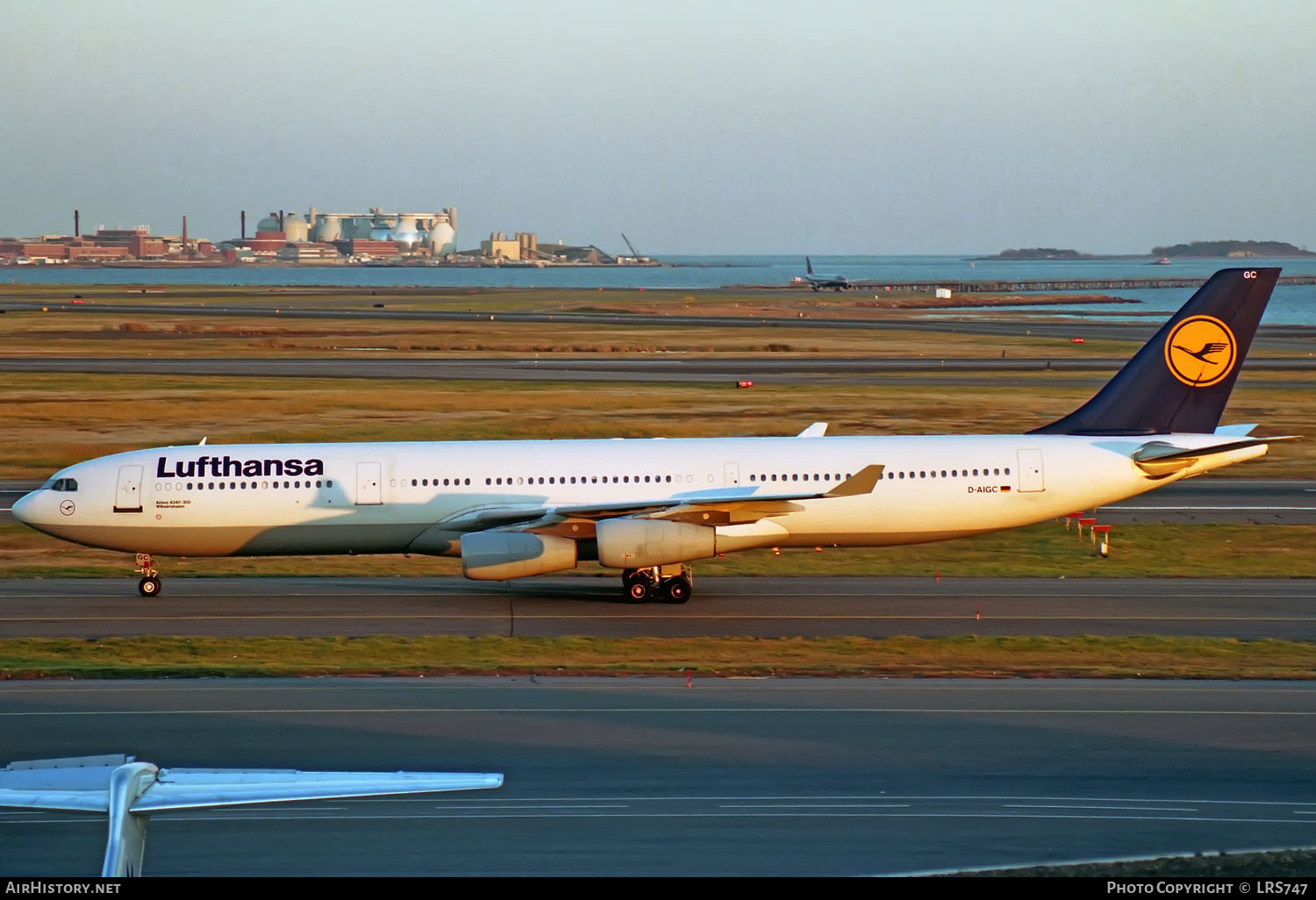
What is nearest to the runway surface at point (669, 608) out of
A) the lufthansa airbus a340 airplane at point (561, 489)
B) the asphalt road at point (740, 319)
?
the lufthansa airbus a340 airplane at point (561, 489)

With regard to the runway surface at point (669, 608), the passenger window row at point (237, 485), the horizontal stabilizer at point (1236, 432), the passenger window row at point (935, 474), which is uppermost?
the horizontal stabilizer at point (1236, 432)

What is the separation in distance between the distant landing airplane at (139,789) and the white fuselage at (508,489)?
26.2 metres

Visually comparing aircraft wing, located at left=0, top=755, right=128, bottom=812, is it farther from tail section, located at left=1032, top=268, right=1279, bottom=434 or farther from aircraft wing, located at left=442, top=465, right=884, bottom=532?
tail section, located at left=1032, top=268, right=1279, bottom=434

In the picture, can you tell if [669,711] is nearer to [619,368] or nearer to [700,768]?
[700,768]

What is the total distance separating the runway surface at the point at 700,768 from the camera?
18000mm

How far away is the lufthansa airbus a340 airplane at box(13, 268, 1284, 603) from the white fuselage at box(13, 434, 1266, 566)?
4 centimetres

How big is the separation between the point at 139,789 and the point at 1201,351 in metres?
33.9

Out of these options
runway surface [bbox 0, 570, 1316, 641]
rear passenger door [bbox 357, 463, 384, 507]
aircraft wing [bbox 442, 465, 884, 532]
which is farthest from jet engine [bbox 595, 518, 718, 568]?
rear passenger door [bbox 357, 463, 384, 507]

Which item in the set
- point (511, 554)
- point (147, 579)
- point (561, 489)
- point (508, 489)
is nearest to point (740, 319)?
point (561, 489)

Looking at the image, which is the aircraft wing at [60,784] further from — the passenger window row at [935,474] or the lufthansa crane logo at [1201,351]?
the lufthansa crane logo at [1201,351]

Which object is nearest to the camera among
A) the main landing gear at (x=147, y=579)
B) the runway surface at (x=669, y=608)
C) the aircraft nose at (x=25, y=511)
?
the runway surface at (x=669, y=608)

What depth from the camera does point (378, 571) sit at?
129 feet

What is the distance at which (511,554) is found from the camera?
111ft

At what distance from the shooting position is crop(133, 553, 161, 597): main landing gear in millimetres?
35719
